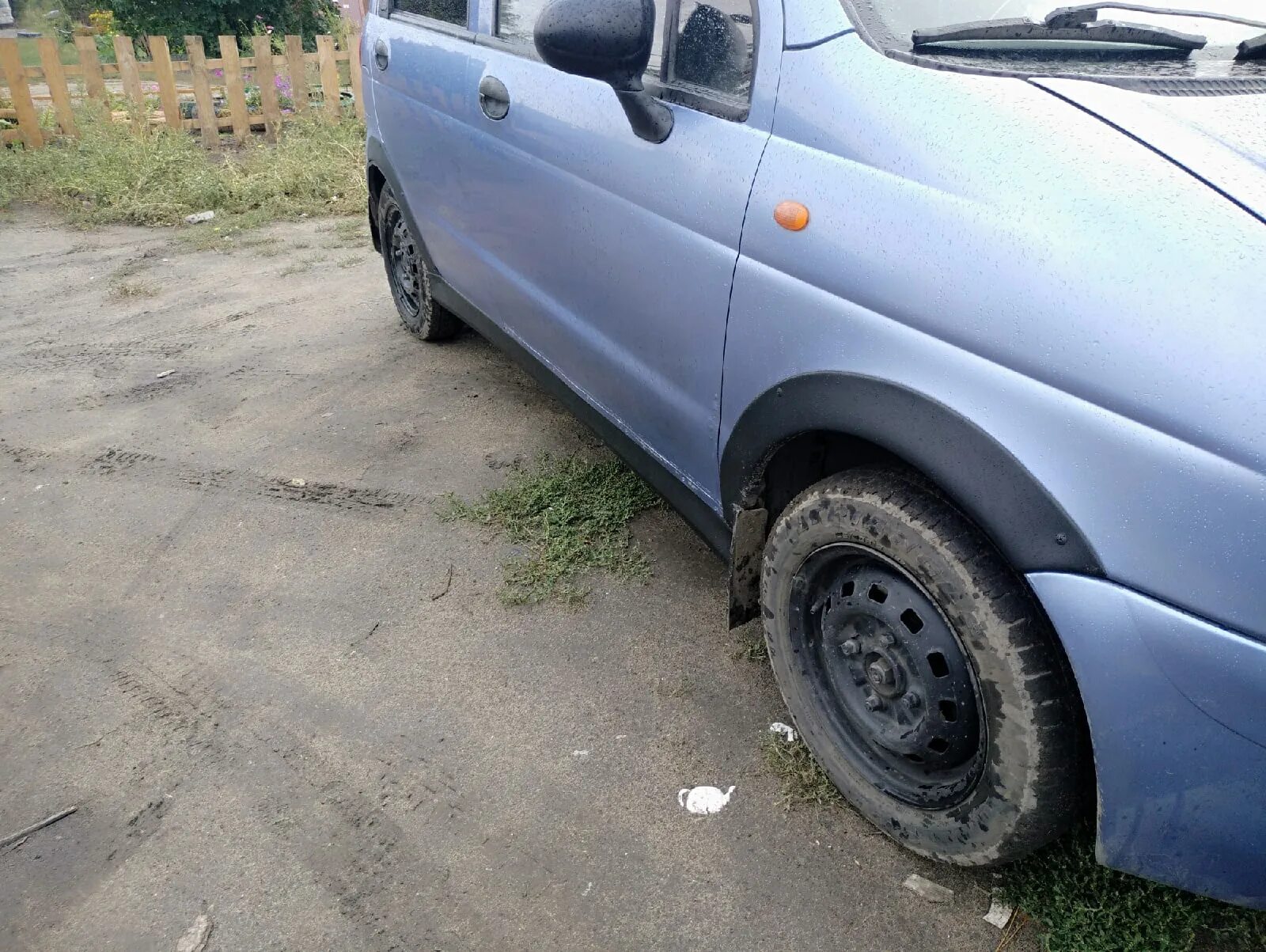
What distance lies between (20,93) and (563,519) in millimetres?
8435

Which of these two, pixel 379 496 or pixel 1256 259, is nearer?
pixel 1256 259

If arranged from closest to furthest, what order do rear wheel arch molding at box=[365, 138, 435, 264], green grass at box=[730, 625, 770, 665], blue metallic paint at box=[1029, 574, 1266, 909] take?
1. blue metallic paint at box=[1029, 574, 1266, 909]
2. green grass at box=[730, 625, 770, 665]
3. rear wheel arch molding at box=[365, 138, 435, 264]

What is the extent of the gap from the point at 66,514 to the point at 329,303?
2.35 meters

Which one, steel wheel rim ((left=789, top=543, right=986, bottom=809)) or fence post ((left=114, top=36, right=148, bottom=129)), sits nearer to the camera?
steel wheel rim ((left=789, top=543, right=986, bottom=809))

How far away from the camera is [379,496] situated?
3.40 meters

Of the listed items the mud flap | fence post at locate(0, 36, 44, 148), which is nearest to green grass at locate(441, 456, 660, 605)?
the mud flap

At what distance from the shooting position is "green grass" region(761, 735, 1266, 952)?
1.77 meters

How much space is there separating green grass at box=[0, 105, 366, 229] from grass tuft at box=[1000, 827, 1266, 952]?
6578 millimetres

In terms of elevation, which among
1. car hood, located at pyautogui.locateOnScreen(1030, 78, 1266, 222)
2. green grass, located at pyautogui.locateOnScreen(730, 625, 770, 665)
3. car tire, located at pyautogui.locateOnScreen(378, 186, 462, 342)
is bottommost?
green grass, located at pyautogui.locateOnScreen(730, 625, 770, 665)

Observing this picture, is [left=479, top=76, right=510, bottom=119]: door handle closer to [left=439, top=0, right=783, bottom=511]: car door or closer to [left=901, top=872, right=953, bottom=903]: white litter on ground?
[left=439, top=0, right=783, bottom=511]: car door

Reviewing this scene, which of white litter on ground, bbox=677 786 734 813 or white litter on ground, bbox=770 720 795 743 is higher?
white litter on ground, bbox=770 720 795 743

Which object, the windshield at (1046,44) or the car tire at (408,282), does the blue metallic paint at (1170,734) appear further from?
the car tire at (408,282)

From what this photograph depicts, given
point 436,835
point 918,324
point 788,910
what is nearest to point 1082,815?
point 788,910

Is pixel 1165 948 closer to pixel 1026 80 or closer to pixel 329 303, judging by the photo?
pixel 1026 80
